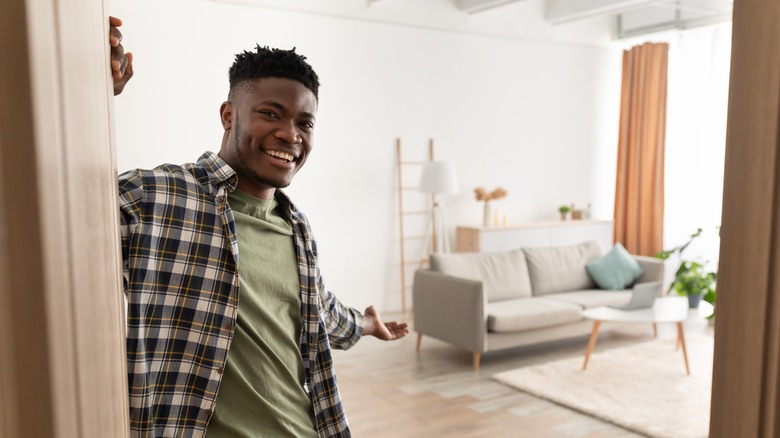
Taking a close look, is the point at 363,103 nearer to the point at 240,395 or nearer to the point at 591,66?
the point at 591,66

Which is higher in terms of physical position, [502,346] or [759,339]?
[759,339]

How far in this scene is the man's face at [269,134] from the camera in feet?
4.31

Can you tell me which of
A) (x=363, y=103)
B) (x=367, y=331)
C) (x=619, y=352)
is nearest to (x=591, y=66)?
(x=363, y=103)

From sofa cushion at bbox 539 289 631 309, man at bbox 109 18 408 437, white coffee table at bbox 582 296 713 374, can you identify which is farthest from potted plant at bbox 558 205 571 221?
man at bbox 109 18 408 437

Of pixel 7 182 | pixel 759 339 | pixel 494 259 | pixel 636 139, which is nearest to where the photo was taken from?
pixel 7 182

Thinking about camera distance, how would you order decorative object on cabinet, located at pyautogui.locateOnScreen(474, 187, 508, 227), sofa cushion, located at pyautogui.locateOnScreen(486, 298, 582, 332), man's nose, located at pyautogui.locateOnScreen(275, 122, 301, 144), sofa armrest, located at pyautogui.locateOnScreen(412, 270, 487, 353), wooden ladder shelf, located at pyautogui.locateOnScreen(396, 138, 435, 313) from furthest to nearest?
decorative object on cabinet, located at pyautogui.locateOnScreen(474, 187, 508, 227)
wooden ladder shelf, located at pyautogui.locateOnScreen(396, 138, 435, 313)
sofa cushion, located at pyautogui.locateOnScreen(486, 298, 582, 332)
sofa armrest, located at pyautogui.locateOnScreen(412, 270, 487, 353)
man's nose, located at pyautogui.locateOnScreen(275, 122, 301, 144)

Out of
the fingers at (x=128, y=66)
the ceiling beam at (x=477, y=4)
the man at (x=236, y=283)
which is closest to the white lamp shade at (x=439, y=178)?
the ceiling beam at (x=477, y=4)

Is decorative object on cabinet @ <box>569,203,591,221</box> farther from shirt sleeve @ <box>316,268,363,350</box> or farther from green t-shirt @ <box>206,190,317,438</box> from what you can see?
green t-shirt @ <box>206,190,317,438</box>

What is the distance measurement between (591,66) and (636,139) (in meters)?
1.15

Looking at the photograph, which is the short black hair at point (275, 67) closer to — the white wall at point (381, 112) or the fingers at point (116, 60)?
the fingers at point (116, 60)

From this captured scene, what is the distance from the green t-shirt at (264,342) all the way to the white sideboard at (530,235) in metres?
5.89

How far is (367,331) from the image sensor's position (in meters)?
1.63

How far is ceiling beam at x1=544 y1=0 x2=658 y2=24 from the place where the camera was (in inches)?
282

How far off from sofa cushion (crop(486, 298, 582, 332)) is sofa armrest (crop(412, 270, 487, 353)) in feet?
0.55
